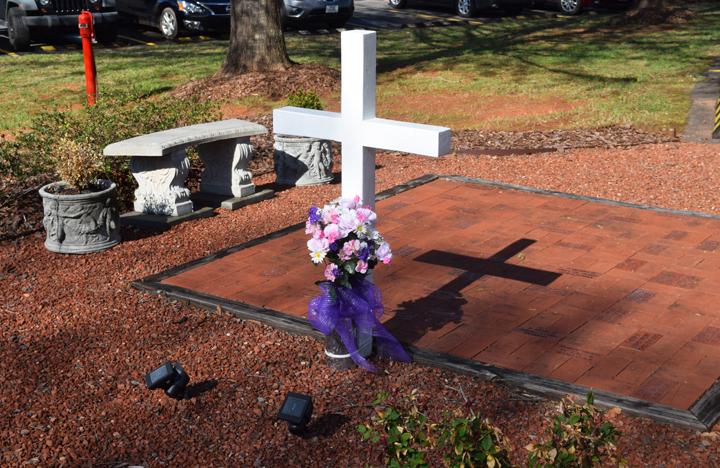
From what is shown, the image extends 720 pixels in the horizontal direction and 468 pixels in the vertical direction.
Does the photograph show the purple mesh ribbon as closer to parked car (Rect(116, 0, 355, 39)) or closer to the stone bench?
the stone bench

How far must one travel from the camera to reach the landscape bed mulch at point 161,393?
16.3 feet

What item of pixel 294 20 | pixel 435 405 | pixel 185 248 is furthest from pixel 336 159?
pixel 294 20

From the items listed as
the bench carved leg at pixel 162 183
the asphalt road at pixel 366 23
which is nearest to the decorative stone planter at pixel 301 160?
the bench carved leg at pixel 162 183

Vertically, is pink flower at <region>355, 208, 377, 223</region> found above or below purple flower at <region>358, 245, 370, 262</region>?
above

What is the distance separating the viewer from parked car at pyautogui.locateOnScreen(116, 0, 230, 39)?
2127 centimetres

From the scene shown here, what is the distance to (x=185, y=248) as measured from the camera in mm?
8164

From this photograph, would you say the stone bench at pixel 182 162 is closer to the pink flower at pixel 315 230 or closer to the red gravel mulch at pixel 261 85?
the pink flower at pixel 315 230

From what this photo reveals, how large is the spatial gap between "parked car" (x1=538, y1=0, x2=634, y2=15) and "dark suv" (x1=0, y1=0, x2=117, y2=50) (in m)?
12.2

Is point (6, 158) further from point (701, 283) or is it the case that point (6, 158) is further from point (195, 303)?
point (701, 283)

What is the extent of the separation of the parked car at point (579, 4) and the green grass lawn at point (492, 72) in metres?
2.95

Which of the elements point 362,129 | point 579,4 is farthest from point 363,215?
point 579,4

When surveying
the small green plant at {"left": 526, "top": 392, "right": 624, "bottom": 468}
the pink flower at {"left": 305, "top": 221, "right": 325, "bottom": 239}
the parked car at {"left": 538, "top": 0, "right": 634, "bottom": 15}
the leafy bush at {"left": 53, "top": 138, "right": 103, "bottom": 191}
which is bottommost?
the parked car at {"left": 538, "top": 0, "right": 634, "bottom": 15}

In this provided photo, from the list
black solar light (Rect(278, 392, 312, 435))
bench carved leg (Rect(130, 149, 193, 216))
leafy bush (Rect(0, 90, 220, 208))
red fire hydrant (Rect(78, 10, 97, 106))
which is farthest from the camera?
red fire hydrant (Rect(78, 10, 97, 106))

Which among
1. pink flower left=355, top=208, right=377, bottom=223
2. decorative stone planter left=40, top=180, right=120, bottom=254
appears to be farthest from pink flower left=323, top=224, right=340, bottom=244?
decorative stone planter left=40, top=180, right=120, bottom=254
